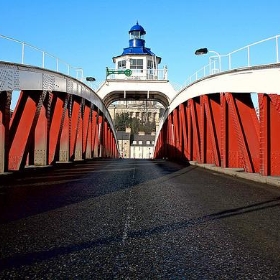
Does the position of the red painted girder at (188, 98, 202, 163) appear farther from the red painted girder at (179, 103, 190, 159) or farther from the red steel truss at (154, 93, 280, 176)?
the red painted girder at (179, 103, 190, 159)

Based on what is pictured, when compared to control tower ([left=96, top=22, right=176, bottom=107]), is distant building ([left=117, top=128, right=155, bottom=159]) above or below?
below

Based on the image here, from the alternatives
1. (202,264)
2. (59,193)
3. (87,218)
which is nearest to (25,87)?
(59,193)

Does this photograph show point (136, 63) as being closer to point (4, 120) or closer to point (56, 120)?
point (56, 120)

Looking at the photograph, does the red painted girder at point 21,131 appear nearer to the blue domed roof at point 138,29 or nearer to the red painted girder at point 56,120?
the red painted girder at point 56,120

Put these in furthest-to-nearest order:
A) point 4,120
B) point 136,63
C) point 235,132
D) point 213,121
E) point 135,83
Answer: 1. point 136,63
2. point 135,83
3. point 213,121
4. point 235,132
5. point 4,120

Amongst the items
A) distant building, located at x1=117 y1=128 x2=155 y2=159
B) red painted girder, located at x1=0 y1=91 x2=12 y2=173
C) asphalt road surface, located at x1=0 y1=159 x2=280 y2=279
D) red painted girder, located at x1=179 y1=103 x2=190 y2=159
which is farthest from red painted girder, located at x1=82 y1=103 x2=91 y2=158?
distant building, located at x1=117 y1=128 x2=155 y2=159

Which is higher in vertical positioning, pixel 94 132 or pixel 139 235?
pixel 94 132

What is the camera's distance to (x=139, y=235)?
5418 mm

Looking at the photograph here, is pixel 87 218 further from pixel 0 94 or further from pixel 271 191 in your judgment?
pixel 0 94

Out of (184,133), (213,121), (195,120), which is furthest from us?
(184,133)

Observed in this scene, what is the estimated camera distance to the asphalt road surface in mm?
4012

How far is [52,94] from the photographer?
59.5 ft

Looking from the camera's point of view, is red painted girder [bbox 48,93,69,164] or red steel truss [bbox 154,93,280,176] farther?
red painted girder [bbox 48,93,69,164]

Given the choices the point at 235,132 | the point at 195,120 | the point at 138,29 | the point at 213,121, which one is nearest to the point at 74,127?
the point at 195,120
